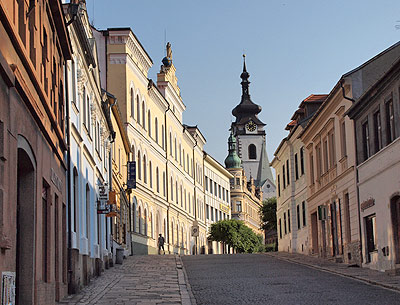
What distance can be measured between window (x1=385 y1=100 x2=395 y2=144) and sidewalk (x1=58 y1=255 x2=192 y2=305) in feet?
25.1

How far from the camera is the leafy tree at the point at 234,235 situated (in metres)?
79.7

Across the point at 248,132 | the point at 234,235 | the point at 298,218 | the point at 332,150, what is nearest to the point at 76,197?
the point at 332,150

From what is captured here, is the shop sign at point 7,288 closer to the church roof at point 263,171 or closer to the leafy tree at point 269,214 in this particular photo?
the leafy tree at point 269,214

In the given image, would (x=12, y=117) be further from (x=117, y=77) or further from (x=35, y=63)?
(x=117, y=77)

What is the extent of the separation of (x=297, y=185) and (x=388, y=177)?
20578 mm

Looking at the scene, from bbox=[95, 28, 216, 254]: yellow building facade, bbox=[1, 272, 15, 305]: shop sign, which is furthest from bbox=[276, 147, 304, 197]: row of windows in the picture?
bbox=[1, 272, 15, 305]: shop sign

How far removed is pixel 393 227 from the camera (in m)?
24.6

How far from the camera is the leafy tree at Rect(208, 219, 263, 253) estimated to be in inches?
3136

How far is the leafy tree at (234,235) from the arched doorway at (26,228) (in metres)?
66.2

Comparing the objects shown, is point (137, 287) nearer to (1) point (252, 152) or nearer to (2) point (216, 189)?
(2) point (216, 189)

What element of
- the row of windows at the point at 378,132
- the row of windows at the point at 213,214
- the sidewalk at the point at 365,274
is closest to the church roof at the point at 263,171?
the row of windows at the point at 213,214

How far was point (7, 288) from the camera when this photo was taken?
10859mm

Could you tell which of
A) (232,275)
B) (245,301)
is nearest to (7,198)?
(245,301)

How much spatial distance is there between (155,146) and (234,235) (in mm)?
24027
